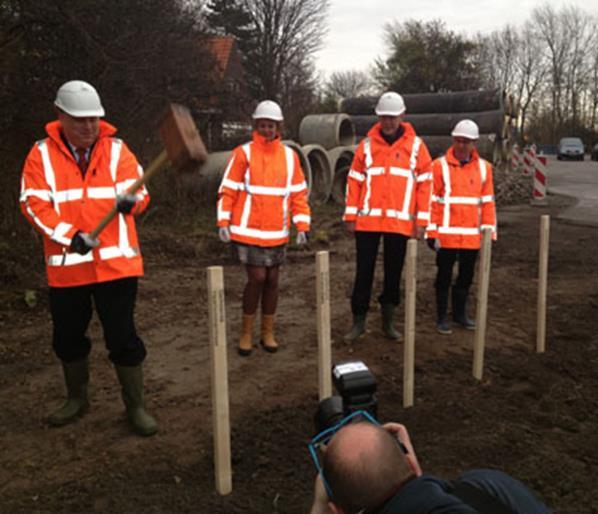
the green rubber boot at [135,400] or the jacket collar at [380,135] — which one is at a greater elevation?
the jacket collar at [380,135]

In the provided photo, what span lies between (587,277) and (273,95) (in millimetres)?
19065

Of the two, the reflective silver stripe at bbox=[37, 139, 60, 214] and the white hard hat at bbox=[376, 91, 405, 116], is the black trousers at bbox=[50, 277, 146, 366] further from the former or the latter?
the white hard hat at bbox=[376, 91, 405, 116]

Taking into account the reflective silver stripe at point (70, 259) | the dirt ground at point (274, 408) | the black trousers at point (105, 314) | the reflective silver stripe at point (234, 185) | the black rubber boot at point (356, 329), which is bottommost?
the dirt ground at point (274, 408)

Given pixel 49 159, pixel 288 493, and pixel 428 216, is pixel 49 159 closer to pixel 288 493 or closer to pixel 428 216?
pixel 288 493

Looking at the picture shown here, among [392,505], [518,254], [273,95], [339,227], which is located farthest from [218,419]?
[273,95]

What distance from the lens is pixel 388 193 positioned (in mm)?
5348

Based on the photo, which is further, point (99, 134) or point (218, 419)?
point (99, 134)

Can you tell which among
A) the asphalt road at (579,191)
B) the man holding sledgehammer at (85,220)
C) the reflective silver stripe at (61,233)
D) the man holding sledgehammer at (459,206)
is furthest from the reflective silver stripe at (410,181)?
the asphalt road at (579,191)

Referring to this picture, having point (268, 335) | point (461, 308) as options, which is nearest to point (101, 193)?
point (268, 335)

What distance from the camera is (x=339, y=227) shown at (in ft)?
40.8

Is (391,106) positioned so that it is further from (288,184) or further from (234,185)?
(234,185)

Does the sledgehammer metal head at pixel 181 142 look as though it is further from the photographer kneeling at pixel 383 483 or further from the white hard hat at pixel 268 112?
the white hard hat at pixel 268 112

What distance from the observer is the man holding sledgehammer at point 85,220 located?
11.4 ft

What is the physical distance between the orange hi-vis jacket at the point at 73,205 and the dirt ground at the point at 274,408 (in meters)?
1.06
